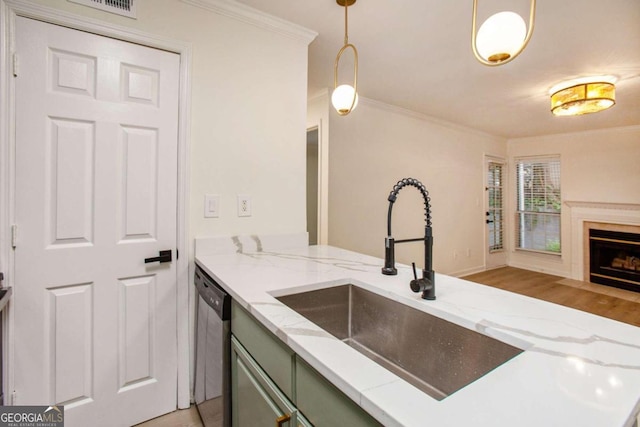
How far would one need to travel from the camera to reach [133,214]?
163 cm

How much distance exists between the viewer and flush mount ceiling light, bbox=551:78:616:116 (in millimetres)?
2912

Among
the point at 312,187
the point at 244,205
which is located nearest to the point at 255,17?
→ the point at 244,205

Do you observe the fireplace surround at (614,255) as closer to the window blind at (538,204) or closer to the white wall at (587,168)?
the white wall at (587,168)

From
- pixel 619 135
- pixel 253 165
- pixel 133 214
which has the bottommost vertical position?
pixel 133 214

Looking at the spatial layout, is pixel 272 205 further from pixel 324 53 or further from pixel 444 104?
pixel 444 104

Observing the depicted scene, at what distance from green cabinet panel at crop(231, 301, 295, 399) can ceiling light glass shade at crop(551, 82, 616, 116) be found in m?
3.62

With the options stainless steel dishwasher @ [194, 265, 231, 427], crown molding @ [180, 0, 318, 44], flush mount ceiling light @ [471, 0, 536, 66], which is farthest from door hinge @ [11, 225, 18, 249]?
flush mount ceiling light @ [471, 0, 536, 66]

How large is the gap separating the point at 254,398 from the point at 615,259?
613 cm

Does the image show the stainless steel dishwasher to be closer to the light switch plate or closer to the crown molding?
the light switch plate

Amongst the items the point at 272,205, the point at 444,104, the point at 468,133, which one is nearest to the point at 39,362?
the point at 272,205

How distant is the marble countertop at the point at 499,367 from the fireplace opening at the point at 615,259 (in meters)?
5.22

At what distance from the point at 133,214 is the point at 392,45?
7.11ft

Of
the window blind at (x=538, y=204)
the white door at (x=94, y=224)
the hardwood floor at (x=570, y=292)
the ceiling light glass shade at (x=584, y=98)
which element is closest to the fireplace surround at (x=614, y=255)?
the hardwood floor at (x=570, y=292)

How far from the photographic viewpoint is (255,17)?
1954 mm
